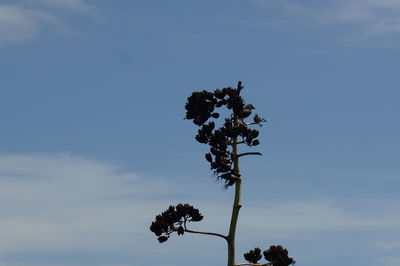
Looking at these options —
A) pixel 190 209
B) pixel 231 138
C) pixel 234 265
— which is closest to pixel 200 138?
pixel 231 138

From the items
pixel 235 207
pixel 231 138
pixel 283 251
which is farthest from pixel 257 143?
pixel 283 251

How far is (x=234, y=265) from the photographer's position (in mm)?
18016

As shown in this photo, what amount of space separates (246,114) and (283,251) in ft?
15.5

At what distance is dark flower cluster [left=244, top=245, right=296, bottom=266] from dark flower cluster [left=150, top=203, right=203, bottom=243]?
227cm

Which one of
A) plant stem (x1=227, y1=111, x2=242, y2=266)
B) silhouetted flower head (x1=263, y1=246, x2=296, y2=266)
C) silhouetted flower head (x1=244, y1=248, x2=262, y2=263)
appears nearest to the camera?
plant stem (x1=227, y1=111, x2=242, y2=266)

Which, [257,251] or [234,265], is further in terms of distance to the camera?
[257,251]

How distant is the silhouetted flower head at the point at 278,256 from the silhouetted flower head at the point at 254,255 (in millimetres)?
298

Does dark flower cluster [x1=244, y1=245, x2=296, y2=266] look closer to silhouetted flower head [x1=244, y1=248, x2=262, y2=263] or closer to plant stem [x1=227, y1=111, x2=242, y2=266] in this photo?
silhouetted flower head [x1=244, y1=248, x2=262, y2=263]

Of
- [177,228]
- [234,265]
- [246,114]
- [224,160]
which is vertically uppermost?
[246,114]

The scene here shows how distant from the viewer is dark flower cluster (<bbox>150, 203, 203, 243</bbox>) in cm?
1853

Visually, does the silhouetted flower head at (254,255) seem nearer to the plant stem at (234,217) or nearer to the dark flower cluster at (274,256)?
the dark flower cluster at (274,256)

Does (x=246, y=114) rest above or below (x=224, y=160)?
above

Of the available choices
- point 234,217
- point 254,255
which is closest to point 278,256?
point 254,255

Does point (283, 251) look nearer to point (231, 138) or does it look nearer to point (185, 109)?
point (231, 138)
